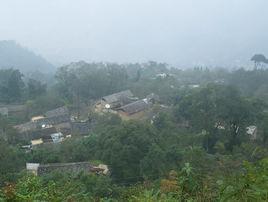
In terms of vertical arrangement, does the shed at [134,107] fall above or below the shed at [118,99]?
below

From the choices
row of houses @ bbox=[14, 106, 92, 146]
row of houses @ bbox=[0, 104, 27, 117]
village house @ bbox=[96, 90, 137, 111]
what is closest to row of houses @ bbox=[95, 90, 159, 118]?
village house @ bbox=[96, 90, 137, 111]

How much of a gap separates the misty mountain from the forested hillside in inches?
945

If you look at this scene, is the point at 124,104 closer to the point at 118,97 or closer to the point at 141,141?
the point at 118,97

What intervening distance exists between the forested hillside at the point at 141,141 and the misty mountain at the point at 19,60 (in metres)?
24.0

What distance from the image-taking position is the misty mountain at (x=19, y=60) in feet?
181

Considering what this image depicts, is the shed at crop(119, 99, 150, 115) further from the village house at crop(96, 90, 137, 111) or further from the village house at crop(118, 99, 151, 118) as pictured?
the village house at crop(96, 90, 137, 111)

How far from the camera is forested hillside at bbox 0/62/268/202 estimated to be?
4762 mm

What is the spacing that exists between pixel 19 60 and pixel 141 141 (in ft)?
153

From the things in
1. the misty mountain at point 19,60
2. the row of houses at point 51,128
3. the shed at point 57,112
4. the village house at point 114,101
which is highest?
the misty mountain at point 19,60

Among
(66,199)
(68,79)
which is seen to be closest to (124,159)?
(66,199)

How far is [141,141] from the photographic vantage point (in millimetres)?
14969

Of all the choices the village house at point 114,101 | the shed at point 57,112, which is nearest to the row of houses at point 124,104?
the village house at point 114,101

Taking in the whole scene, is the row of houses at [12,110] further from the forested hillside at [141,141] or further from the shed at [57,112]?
the shed at [57,112]

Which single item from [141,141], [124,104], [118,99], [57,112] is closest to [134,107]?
[124,104]
